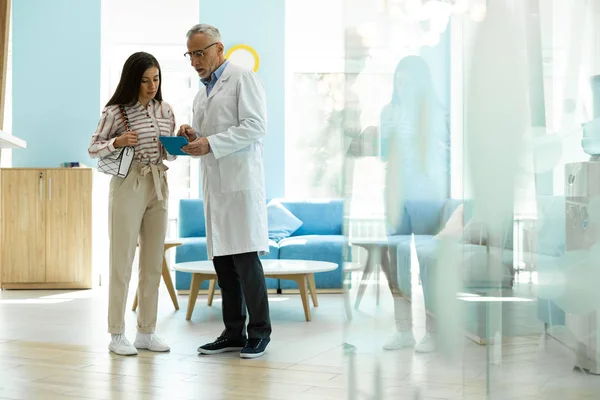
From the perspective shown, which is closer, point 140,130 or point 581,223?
point 581,223

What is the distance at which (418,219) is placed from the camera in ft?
6.30

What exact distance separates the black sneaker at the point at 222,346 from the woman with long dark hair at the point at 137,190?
0.63 feet

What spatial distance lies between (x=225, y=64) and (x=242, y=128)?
34 centimetres

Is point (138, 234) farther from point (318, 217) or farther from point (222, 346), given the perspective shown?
point (318, 217)

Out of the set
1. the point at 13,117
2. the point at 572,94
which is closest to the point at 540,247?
the point at 572,94

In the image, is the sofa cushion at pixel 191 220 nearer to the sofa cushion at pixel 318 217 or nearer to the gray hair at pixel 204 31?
the sofa cushion at pixel 318 217

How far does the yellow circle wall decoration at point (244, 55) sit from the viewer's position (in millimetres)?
6336

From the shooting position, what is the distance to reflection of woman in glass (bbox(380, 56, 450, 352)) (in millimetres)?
1892

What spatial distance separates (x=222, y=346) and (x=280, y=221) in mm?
2709

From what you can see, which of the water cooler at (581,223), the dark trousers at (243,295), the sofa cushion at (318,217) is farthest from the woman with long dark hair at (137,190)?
the sofa cushion at (318,217)

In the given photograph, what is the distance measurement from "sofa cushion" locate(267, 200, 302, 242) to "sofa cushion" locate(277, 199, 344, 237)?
9cm

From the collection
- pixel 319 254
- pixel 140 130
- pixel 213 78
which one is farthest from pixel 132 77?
pixel 319 254

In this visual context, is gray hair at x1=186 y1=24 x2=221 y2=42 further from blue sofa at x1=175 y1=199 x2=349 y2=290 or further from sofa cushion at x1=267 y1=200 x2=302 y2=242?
sofa cushion at x1=267 y1=200 x2=302 y2=242

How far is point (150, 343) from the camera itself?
10.8 feet
